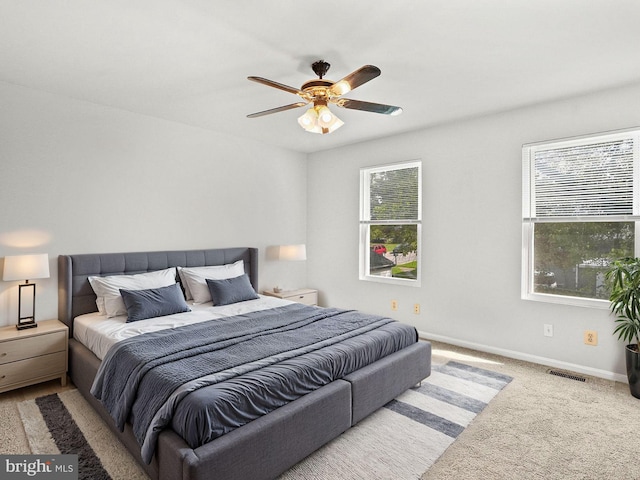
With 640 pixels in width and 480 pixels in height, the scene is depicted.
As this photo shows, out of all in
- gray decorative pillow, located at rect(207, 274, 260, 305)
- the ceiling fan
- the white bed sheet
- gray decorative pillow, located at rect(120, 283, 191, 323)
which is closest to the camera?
the ceiling fan

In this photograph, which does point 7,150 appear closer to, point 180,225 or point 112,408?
point 180,225

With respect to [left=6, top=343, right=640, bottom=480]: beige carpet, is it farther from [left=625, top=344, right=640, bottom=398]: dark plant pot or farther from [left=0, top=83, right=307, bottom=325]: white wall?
[left=0, top=83, right=307, bottom=325]: white wall

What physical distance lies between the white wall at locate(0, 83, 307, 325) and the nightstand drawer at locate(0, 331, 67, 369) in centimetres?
46

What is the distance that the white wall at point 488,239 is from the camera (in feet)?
11.0

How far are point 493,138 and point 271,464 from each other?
3.68 m

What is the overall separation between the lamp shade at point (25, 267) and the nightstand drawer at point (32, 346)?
497mm

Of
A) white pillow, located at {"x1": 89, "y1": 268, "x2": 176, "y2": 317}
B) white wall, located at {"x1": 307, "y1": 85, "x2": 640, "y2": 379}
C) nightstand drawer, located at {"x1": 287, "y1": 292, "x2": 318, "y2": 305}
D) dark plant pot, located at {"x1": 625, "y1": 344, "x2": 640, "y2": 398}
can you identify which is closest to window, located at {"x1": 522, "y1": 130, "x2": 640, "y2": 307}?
white wall, located at {"x1": 307, "y1": 85, "x2": 640, "y2": 379}

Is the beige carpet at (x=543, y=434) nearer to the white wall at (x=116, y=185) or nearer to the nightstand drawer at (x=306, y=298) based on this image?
the white wall at (x=116, y=185)

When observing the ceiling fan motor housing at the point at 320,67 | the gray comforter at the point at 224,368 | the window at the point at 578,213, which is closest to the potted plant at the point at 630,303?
the window at the point at 578,213

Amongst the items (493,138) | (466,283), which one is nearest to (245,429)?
(466,283)

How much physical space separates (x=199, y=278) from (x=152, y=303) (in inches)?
29.8

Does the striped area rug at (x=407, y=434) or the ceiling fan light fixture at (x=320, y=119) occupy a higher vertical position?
the ceiling fan light fixture at (x=320, y=119)

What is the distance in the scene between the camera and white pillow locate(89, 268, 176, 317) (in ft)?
10.9

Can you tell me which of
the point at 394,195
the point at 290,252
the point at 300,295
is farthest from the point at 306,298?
the point at 394,195
